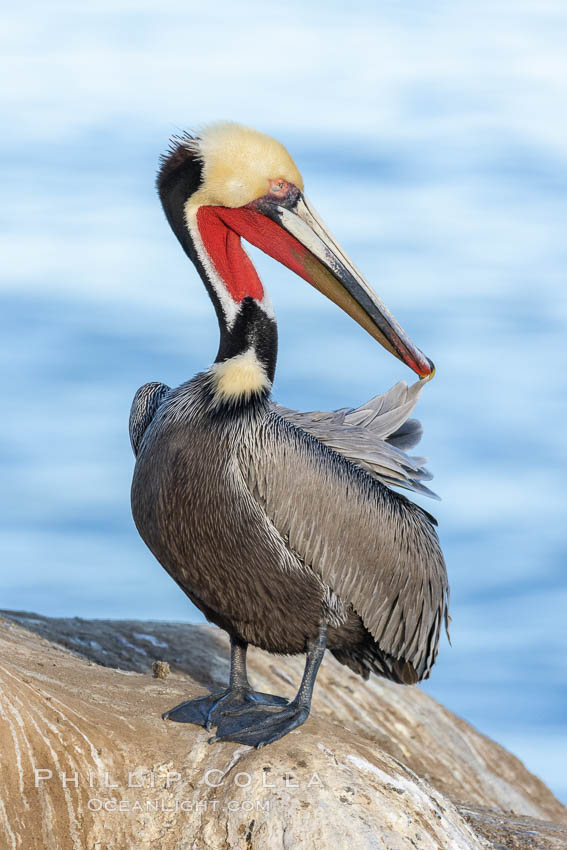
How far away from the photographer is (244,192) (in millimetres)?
7215

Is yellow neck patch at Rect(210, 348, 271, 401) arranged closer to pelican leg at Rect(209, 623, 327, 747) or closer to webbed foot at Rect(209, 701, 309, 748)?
pelican leg at Rect(209, 623, 327, 747)

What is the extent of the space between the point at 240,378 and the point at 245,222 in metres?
1.06

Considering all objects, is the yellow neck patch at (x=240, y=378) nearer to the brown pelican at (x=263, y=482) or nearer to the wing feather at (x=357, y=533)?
the brown pelican at (x=263, y=482)

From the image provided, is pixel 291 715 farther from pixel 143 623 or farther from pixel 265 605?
pixel 143 623

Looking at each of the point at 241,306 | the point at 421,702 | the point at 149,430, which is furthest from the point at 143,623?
the point at 241,306

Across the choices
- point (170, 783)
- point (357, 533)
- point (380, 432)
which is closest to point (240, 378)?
point (357, 533)

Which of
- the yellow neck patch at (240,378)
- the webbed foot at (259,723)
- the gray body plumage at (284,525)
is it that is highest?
the yellow neck patch at (240,378)

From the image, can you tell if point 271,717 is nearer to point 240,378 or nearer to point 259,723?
point 259,723

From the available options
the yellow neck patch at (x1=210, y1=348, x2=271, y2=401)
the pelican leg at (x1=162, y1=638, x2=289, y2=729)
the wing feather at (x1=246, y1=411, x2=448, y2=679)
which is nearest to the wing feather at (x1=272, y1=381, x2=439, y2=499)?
the wing feather at (x1=246, y1=411, x2=448, y2=679)

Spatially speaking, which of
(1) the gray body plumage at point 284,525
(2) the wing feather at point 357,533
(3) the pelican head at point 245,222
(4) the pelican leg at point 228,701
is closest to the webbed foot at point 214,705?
(4) the pelican leg at point 228,701

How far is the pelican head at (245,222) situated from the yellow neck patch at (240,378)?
0.81 feet

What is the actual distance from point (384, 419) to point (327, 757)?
253 centimetres

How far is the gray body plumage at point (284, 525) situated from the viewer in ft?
22.8

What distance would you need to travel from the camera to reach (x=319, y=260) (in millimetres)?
7496
